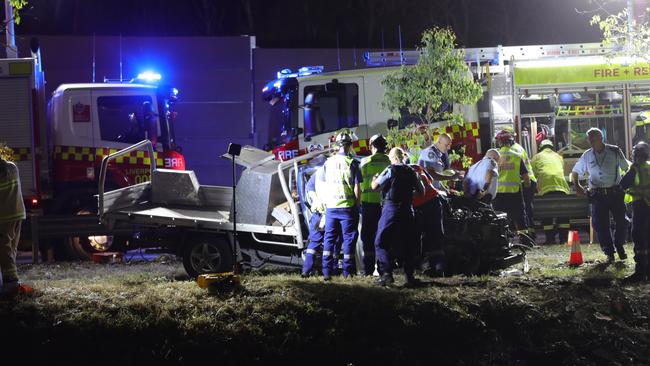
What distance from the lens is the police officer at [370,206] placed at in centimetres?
871

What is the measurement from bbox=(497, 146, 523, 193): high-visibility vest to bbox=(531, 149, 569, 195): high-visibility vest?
1.83 metres

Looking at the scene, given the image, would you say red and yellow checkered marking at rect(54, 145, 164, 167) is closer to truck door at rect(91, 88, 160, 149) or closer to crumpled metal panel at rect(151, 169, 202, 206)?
truck door at rect(91, 88, 160, 149)

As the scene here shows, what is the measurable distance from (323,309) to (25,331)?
98.7 inches

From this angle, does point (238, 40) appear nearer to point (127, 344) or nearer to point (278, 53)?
point (278, 53)

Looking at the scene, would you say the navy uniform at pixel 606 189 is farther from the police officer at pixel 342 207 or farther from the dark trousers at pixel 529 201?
the police officer at pixel 342 207

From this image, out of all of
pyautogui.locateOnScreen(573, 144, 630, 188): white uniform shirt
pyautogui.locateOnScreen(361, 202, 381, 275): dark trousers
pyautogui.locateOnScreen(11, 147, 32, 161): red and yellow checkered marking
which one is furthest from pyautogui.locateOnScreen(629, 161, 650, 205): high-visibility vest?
pyautogui.locateOnScreen(11, 147, 32, 161): red and yellow checkered marking

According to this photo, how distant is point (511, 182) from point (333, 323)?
529 cm

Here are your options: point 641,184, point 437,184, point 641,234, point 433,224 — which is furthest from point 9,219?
point 641,184

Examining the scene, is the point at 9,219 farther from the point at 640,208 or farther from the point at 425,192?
the point at 640,208

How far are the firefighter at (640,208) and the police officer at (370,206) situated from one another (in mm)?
2809

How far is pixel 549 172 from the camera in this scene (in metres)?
12.9

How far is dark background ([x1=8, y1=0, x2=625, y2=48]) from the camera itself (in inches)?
1081

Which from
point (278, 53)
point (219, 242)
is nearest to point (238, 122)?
point (278, 53)

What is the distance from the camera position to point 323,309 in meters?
6.82
